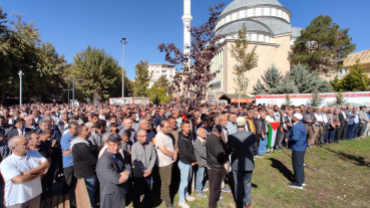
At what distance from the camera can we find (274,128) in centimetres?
824

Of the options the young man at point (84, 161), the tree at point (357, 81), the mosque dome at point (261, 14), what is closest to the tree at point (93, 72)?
the mosque dome at point (261, 14)

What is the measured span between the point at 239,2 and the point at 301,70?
2871 cm

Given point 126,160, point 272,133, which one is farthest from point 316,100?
point 126,160

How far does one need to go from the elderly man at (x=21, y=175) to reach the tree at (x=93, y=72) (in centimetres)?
3729

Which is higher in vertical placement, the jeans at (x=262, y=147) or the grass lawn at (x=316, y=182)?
the jeans at (x=262, y=147)

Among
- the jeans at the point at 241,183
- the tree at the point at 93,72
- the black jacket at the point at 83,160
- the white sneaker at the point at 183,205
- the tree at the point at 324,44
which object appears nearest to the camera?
the black jacket at the point at 83,160

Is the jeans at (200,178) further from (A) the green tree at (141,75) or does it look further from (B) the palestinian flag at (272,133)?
(A) the green tree at (141,75)

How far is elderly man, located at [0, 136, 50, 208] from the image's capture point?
8.55 feet

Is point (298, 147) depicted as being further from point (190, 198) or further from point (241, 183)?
point (190, 198)

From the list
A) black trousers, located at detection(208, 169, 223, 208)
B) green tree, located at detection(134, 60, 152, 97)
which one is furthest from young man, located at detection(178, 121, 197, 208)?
green tree, located at detection(134, 60, 152, 97)

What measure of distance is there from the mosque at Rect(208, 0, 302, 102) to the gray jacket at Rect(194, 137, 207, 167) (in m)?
20.6

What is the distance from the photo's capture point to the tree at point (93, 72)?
36.3 m

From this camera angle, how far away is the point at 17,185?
2664 millimetres

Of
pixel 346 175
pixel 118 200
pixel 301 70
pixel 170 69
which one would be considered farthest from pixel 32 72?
pixel 170 69
